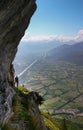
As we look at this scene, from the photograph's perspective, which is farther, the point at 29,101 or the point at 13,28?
the point at 29,101

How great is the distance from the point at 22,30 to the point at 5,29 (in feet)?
22.9

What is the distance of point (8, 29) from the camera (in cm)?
2612

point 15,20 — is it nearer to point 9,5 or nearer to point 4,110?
point 9,5

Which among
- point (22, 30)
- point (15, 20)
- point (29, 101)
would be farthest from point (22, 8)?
point (29, 101)

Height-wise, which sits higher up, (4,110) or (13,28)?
(13,28)

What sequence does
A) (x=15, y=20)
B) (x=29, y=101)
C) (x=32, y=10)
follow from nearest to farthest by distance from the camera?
1. (x=15, y=20)
2. (x=32, y=10)
3. (x=29, y=101)

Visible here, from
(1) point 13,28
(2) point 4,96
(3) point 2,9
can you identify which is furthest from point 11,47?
(3) point 2,9

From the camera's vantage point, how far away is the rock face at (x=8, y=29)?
21.5 m

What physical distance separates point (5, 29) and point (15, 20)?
1948 mm

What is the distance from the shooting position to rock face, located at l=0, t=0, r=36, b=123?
21500 mm

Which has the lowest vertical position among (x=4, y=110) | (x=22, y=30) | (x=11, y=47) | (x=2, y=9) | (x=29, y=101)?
(x=29, y=101)

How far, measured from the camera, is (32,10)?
29672mm

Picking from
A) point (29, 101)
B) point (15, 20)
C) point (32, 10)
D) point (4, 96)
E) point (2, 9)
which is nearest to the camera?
point (2, 9)

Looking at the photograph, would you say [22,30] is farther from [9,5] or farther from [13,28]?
[9,5]
